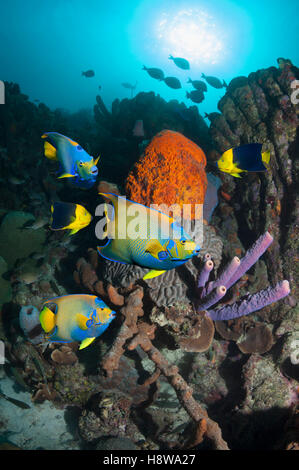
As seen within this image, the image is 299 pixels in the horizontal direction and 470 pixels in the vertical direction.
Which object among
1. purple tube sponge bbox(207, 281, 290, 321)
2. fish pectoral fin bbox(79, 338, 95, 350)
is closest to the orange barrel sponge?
purple tube sponge bbox(207, 281, 290, 321)

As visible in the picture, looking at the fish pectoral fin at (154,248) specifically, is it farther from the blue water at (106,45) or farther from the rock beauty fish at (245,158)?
the blue water at (106,45)

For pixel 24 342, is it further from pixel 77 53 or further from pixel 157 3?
pixel 77 53

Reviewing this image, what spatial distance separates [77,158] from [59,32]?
103 m

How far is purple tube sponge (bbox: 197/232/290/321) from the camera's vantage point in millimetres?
2625

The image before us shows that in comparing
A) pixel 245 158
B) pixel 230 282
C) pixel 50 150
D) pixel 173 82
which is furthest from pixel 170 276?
pixel 173 82

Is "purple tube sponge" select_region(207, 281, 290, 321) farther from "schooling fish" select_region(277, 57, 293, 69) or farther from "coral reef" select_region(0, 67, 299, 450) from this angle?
"schooling fish" select_region(277, 57, 293, 69)

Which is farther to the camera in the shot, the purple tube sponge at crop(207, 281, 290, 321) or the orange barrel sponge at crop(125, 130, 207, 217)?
the orange barrel sponge at crop(125, 130, 207, 217)

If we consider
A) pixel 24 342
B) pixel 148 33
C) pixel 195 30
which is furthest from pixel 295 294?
pixel 148 33

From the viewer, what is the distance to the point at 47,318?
2045 mm

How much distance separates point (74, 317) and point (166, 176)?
6.97 ft

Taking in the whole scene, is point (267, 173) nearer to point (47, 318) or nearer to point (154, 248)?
point (154, 248)

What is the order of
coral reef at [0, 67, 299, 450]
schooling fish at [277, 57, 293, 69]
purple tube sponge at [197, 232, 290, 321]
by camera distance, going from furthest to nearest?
1. schooling fish at [277, 57, 293, 69]
2. coral reef at [0, 67, 299, 450]
3. purple tube sponge at [197, 232, 290, 321]

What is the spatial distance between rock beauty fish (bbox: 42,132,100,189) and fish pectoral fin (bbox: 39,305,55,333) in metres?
1.31

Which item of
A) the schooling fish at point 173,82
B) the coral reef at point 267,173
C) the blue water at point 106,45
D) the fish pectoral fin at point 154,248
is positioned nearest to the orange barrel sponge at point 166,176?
the coral reef at point 267,173
